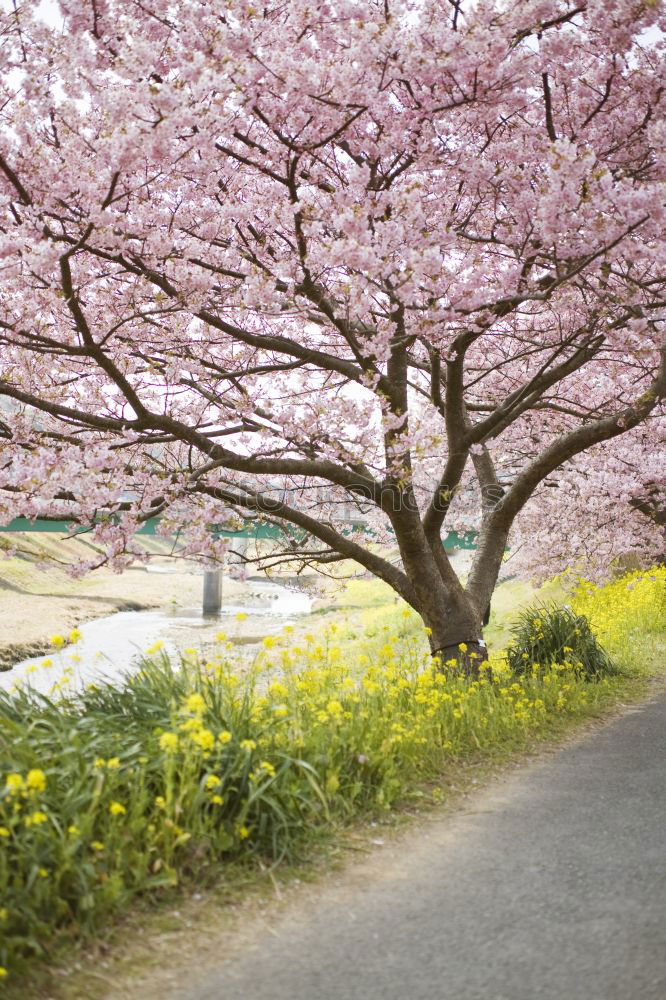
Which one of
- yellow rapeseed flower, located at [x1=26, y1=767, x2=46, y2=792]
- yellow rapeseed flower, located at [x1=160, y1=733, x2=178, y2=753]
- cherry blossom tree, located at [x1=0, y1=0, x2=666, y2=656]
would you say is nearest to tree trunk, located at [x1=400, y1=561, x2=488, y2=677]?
cherry blossom tree, located at [x1=0, y1=0, x2=666, y2=656]

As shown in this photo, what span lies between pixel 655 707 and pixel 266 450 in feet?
17.5

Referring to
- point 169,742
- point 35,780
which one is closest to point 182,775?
point 169,742

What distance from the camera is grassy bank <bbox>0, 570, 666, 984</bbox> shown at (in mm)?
3668

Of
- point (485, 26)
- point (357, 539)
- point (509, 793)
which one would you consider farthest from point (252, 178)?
point (509, 793)

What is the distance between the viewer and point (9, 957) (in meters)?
3.27

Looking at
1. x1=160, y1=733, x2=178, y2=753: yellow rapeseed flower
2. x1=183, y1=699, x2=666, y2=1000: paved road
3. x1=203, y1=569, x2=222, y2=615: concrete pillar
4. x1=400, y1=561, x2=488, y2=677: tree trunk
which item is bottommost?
x1=183, y1=699, x2=666, y2=1000: paved road

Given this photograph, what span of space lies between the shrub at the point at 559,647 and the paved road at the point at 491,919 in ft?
15.1

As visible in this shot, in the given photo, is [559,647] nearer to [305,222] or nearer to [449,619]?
[449,619]

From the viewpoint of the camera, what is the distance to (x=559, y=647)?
10.5 metres

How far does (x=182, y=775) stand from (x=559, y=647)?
7.30 meters

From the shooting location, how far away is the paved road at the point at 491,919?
134 inches

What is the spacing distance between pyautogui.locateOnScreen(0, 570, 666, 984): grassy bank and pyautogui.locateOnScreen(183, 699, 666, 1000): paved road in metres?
0.55

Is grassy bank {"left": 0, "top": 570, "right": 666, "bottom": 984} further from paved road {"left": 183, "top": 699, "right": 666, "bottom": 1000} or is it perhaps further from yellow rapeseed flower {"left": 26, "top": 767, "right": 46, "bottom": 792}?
paved road {"left": 183, "top": 699, "right": 666, "bottom": 1000}

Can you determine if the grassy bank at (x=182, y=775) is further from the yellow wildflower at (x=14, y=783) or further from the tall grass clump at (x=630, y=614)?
the tall grass clump at (x=630, y=614)
